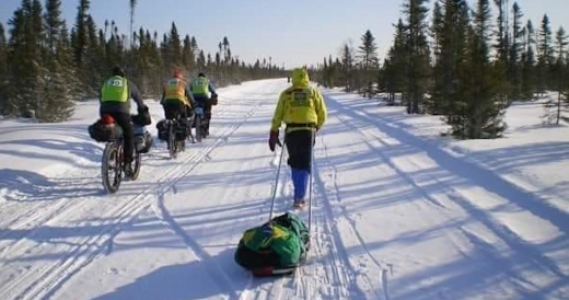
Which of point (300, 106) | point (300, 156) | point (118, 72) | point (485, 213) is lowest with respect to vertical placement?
point (485, 213)

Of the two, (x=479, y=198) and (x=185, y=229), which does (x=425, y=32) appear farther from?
(x=185, y=229)

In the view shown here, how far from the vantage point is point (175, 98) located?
40.9ft

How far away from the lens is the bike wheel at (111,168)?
766 centimetres

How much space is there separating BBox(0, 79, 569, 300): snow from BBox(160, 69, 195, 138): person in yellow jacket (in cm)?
161

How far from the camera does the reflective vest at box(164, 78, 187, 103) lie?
492 inches

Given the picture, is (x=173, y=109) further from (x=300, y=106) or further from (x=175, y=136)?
(x=300, y=106)

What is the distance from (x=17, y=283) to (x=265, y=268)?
7.68ft

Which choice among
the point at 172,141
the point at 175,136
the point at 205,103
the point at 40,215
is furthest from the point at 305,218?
the point at 205,103

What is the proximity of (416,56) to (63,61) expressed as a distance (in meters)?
24.0

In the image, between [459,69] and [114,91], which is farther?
[459,69]

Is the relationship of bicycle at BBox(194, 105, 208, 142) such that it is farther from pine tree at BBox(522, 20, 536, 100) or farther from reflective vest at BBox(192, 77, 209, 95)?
pine tree at BBox(522, 20, 536, 100)

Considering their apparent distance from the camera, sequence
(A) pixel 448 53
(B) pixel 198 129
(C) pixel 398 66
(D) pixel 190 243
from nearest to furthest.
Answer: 1. (D) pixel 190 243
2. (B) pixel 198 129
3. (A) pixel 448 53
4. (C) pixel 398 66

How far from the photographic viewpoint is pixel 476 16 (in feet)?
152

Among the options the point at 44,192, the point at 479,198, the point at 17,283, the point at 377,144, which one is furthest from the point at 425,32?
the point at 17,283
